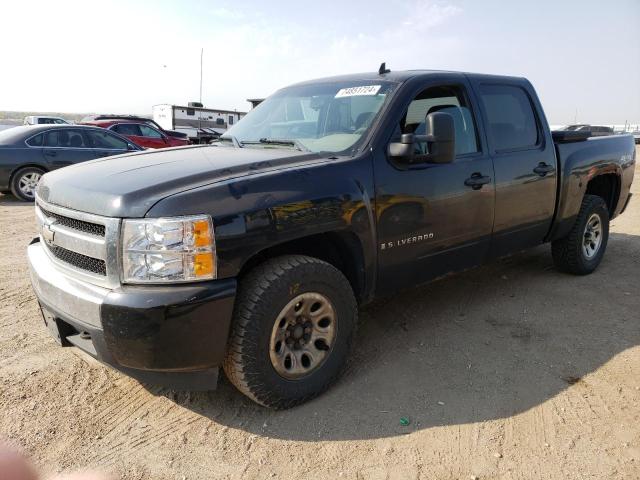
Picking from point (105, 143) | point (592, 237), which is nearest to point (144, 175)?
point (592, 237)

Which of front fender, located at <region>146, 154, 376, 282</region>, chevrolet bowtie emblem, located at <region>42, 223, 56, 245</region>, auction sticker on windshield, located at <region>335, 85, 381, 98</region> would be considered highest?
auction sticker on windshield, located at <region>335, 85, 381, 98</region>

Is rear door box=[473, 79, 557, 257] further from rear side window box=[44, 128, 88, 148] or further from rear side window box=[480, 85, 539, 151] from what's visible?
rear side window box=[44, 128, 88, 148]

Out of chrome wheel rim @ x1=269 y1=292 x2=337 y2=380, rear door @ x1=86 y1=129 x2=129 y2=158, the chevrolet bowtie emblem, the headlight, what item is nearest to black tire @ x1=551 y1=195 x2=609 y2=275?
chrome wheel rim @ x1=269 y1=292 x2=337 y2=380

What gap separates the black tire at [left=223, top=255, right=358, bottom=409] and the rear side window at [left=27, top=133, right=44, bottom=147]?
8.79 meters

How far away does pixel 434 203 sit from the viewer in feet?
11.3

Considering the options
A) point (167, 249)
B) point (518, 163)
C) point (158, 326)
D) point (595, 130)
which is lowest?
point (158, 326)

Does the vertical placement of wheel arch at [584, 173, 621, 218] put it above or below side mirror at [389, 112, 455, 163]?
below

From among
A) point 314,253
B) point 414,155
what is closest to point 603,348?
point 414,155

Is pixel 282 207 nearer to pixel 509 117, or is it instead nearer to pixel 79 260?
pixel 79 260

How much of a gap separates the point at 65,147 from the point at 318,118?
8.09 meters

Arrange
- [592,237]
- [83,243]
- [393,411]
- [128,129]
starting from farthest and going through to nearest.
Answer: [128,129] < [592,237] < [393,411] < [83,243]

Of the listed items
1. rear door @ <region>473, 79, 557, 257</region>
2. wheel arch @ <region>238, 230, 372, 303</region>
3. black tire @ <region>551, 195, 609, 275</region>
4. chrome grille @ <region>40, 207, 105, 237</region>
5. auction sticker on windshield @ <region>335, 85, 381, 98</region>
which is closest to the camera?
chrome grille @ <region>40, 207, 105, 237</region>

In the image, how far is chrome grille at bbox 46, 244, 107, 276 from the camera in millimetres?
2537

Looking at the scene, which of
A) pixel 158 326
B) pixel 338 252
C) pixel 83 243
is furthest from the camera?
pixel 338 252
